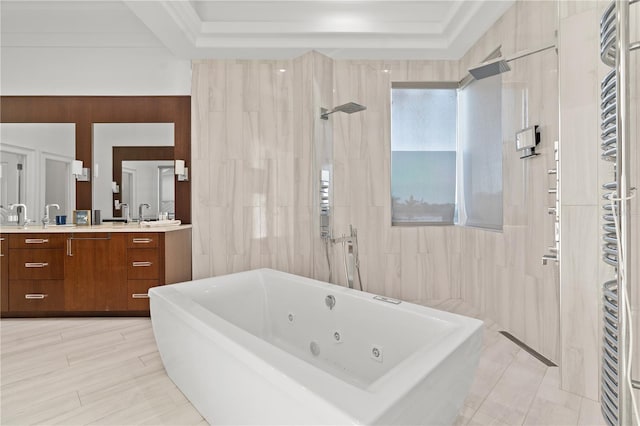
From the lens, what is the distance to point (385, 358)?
171 centimetres

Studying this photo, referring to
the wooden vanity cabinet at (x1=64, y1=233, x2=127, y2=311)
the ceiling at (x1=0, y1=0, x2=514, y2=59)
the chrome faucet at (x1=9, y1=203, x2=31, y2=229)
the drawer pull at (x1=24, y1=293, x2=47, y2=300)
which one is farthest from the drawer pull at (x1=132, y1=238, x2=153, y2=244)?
the ceiling at (x1=0, y1=0, x2=514, y2=59)

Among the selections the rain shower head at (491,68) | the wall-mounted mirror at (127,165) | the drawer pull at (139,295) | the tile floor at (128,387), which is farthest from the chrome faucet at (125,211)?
the rain shower head at (491,68)

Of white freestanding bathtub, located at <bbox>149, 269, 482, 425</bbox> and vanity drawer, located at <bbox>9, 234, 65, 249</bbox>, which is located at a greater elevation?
vanity drawer, located at <bbox>9, 234, 65, 249</bbox>

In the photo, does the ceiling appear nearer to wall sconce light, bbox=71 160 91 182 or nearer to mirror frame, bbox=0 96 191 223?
mirror frame, bbox=0 96 191 223

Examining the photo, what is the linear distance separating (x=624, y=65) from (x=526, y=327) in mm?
2097

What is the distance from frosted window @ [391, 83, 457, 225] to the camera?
3480 millimetres

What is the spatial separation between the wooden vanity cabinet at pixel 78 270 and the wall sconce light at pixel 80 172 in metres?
0.70

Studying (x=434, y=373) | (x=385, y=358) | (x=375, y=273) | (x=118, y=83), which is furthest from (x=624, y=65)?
(x=118, y=83)

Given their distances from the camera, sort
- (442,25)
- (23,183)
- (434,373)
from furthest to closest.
Result: (23,183) → (442,25) → (434,373)

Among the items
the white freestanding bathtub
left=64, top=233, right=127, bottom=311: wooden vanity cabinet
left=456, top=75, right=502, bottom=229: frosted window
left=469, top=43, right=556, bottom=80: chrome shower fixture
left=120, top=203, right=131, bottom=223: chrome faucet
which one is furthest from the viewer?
left=120, top=203, right=131, bottom=223: chrome faucet

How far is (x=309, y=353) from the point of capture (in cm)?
213

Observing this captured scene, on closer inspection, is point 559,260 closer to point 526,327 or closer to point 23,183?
point 526,327

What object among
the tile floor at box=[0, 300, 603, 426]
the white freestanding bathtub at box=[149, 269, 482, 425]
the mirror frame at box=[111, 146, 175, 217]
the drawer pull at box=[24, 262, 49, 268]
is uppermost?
the mirror frame at box=[111, 146, 175, 217]

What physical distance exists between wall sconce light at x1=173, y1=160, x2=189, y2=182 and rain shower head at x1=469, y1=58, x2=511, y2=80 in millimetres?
2857
